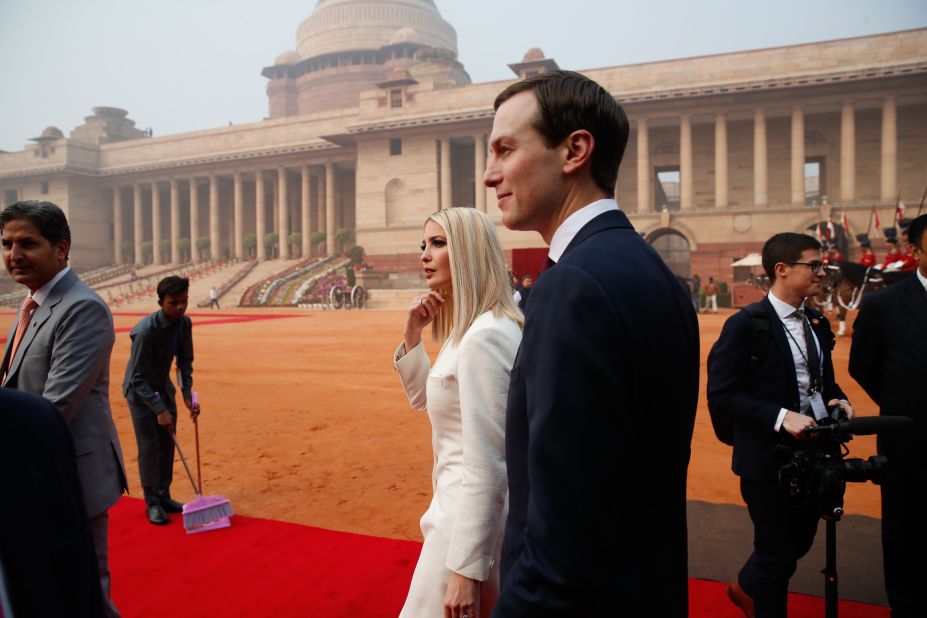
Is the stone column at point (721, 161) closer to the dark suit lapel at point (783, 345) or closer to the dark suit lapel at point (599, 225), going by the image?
the dark suit lapel at point (783, 345)

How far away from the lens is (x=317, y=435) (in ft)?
23.5

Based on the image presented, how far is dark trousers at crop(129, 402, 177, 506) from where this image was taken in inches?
189

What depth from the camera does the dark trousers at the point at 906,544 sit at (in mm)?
2930

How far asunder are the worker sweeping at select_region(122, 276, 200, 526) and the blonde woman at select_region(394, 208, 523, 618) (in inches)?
130

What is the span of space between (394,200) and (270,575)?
4007 cm

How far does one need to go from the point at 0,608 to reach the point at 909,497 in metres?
3.48

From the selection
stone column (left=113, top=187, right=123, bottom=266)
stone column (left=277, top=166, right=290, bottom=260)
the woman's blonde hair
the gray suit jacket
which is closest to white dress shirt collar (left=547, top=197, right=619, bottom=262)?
the woman's blonde hair

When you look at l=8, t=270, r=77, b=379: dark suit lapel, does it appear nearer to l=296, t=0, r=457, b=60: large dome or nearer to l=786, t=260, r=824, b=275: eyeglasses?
l=786, t=260, r=824, b=275: eyeglasses

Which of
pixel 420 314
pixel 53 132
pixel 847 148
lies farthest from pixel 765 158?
pixel 53 132

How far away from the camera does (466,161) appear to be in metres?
43.9

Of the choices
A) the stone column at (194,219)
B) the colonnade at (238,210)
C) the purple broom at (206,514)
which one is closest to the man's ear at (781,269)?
the purple broom at (206,514)

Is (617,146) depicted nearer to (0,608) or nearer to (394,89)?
(0,608)

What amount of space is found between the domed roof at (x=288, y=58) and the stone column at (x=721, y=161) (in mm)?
50971

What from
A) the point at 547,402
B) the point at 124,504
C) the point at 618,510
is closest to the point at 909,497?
the point at 618,510
